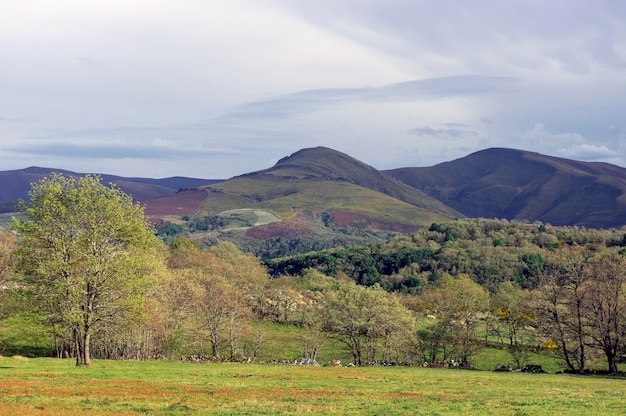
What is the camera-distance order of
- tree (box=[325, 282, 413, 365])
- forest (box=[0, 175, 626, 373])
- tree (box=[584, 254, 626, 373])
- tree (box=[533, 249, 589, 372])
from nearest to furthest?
forest (box=[0, 175, 626, 373])
tree (box=[584, 254, 626, 373])
tree (box=[533, 249, 589, 372])
tree (box=[325, 282, 413, 365])

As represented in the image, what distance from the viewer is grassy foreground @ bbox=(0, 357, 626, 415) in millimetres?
29906

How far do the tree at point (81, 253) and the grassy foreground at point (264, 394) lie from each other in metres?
5.38

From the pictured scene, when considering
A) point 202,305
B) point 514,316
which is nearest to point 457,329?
point 514,316

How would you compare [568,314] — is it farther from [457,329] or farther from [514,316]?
[514,316]

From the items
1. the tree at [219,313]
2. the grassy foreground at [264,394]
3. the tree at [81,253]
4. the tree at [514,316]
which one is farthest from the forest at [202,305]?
the grassy foreground at [264,394]

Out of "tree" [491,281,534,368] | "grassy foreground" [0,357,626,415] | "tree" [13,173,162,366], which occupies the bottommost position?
"tree" [491,281,534,368]

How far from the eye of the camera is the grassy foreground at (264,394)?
29906 millimetres

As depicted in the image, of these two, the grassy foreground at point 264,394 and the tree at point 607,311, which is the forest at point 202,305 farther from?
the grassy foreground at point 264,394

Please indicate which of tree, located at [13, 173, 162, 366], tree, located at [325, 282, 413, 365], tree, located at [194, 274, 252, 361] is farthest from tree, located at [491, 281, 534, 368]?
tree, located at [13, 173, 162, 366]

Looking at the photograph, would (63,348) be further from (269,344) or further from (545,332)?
(545,332)

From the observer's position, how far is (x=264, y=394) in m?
35.9

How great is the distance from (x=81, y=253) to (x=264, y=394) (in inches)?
895

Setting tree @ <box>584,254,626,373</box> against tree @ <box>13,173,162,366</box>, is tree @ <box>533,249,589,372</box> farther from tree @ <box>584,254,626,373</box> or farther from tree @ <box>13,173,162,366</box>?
tree @ <box>13,173,162,366</box>

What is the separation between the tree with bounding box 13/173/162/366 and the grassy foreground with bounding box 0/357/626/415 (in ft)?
17.6
